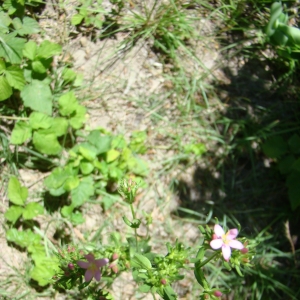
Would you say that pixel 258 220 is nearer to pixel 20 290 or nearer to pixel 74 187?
pixel 74 187

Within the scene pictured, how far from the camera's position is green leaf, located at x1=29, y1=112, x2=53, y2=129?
2354 millimetres

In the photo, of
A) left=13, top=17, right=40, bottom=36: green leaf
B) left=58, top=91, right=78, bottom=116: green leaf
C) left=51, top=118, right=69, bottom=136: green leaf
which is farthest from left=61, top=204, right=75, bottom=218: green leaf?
left=13, top=17, right=40, bottom=36: green leaf

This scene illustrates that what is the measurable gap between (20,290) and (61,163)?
2.54 ft

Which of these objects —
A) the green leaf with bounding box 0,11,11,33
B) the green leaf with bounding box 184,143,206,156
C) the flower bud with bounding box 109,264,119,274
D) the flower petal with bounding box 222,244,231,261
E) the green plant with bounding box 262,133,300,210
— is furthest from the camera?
the green leaf with bounding box 184,143,206,156

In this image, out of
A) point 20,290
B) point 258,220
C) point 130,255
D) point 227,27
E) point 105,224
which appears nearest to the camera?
point 130,255

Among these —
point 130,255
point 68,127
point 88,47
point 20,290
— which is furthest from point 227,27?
point 20,290

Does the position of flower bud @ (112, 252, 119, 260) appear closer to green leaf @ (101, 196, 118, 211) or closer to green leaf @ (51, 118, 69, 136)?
green leaf @ (101, 196, 118, 211)

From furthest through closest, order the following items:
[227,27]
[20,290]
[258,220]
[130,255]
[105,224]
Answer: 1. [227,27]
2. [258,220]
3. [105,224]
4. [20,290]
5. [130,255]

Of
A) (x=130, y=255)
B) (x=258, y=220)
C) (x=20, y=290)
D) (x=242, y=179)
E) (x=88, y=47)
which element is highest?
(x=88, y=47)

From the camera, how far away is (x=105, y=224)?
97.3 inches

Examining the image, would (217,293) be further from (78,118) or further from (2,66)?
(2,66)

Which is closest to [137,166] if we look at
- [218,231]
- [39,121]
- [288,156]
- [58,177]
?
[58,177]

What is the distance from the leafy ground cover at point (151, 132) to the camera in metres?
2.36

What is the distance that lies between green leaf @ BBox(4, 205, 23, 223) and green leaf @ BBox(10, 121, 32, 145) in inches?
14.8
